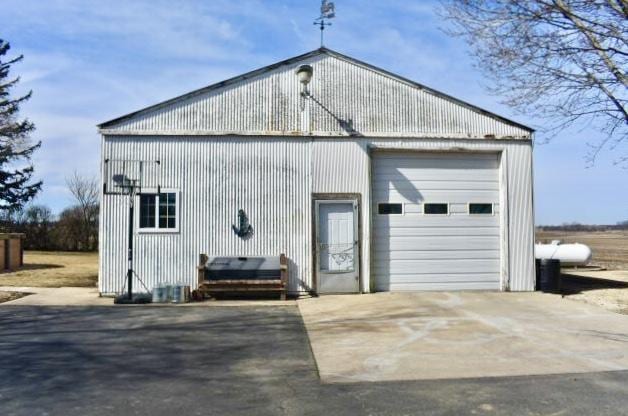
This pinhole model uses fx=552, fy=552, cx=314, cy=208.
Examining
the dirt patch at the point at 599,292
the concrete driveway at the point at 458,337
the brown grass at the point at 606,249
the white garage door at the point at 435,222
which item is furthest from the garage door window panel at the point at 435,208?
the brown grass at the point at 606,249

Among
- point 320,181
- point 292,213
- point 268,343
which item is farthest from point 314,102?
point 268,343

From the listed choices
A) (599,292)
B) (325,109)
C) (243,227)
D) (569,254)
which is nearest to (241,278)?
(243,227)

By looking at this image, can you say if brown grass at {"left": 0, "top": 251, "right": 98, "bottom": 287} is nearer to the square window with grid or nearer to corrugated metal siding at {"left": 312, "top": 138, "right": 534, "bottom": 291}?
the square window with grid

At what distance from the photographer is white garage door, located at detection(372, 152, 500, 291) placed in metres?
13.4

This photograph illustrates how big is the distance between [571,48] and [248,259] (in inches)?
308

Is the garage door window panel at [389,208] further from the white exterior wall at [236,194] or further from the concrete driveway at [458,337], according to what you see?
the concrete driveway at [458,337]

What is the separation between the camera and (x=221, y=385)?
579 centimetres

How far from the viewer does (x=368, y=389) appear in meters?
5.66

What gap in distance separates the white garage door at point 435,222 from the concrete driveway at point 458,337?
1.03m

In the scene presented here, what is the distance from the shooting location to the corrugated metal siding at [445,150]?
1320 centimetres

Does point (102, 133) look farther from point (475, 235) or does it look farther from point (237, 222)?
point (475, 235)

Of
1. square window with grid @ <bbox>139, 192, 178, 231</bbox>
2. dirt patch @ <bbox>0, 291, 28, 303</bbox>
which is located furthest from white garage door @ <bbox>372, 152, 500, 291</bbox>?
dirt patch @ <bbox>0, 291, 28, 303</bbox>

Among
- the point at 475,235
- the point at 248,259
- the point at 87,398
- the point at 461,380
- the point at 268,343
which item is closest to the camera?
the point at 87,398

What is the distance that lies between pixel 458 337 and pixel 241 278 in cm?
553
